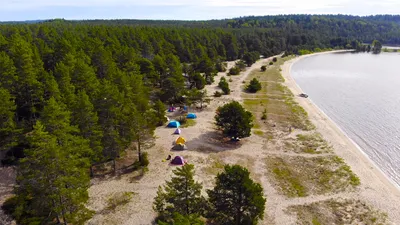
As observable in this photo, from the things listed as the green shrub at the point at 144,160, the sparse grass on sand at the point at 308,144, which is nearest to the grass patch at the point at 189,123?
the green shrub at the point at 144,160

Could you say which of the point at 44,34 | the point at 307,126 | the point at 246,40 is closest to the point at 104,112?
the point at 307,126

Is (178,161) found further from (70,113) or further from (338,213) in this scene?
(338,213)

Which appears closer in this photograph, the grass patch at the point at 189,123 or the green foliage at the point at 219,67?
the grass patch at the point at 189,123

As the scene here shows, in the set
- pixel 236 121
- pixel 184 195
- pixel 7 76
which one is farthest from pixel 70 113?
pixel 236 121

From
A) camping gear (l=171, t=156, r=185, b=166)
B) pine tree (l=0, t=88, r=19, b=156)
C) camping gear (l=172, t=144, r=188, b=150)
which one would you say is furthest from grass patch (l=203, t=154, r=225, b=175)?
pine tree (l=0, t=88, r=19, b=156)

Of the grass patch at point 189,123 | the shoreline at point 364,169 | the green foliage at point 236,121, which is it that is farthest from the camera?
the grass patch at point 189,123

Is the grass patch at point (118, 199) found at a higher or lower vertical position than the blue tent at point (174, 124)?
lower

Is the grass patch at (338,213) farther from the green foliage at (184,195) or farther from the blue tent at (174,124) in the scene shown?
the blue tent at (174,124)
